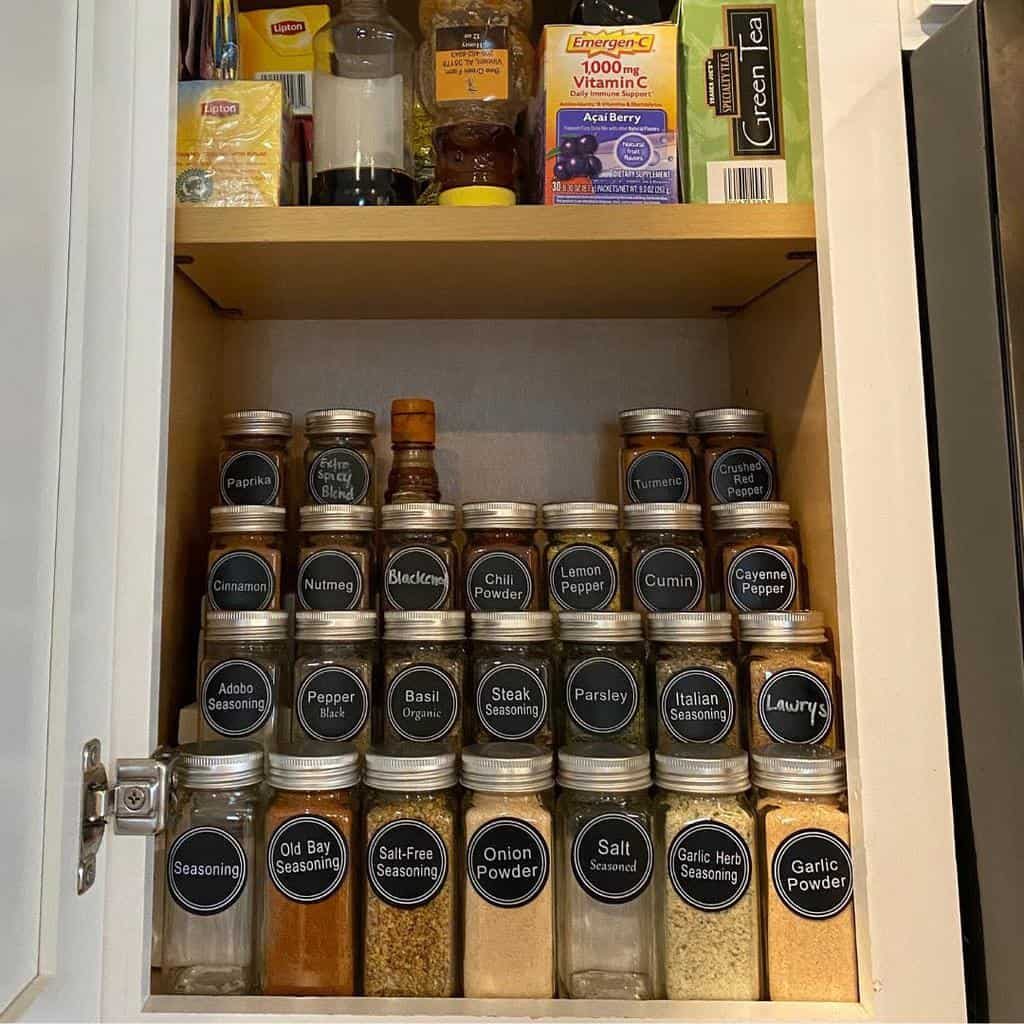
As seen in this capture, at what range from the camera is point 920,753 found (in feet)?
2.15

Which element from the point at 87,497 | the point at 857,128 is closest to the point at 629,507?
the point at 857,128

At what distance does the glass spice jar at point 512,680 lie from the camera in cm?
79

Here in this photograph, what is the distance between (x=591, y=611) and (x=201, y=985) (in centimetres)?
43

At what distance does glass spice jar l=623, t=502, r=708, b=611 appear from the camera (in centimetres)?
85

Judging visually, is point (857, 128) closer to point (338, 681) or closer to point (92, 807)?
point (338, 681)

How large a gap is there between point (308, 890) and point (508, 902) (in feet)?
0.50

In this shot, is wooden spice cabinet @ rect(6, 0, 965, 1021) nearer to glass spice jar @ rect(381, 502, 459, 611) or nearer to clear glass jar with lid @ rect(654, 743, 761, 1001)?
clear glass jar with lid @ rect(654, 743, 761, 1001)

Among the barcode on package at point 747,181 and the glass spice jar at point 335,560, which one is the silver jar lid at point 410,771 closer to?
the glass spice jar at point 335,560

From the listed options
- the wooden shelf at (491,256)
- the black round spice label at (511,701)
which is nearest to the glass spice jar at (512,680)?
the black round spice label at (511,701)

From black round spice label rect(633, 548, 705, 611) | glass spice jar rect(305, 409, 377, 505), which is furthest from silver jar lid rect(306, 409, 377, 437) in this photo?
black round spice label rect(633, 548, 705, 611)

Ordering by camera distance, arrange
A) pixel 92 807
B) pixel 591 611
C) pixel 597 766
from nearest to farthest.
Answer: pixel 92 807 → pixel 597 766 → pixel 591 611

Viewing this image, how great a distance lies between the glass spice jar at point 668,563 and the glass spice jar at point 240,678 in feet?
1.07

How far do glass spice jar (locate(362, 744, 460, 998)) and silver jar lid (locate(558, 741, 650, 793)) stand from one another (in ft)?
0.32

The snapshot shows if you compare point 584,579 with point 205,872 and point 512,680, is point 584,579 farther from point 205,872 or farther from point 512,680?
point 205,872
